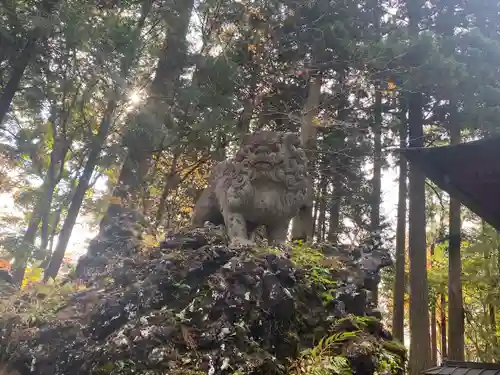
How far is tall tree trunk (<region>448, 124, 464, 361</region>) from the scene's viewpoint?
8.02m

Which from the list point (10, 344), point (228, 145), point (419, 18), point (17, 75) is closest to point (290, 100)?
point (228, 145)

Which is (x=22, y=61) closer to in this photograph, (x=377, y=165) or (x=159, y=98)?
(x=159, y=98)

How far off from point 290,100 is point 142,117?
202 inches

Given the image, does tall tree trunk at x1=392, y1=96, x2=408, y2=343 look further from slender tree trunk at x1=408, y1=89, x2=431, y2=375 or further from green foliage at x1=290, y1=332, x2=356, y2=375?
green foliage at x1=290, y1=332, x2=356, y2=375

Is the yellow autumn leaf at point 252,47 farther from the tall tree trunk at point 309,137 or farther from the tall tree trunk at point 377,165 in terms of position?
the tall tree trunk at point 377,165

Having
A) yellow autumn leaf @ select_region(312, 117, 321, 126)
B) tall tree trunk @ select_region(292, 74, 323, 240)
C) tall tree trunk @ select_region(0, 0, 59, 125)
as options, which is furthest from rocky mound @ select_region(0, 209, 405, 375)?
yellow autumn leaf @ select_region(312, 117, 321, 126)

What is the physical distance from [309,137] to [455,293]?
13.7 feet

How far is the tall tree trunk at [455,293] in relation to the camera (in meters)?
8.02

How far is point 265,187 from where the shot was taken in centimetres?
492

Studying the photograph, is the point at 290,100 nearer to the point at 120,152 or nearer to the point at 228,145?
the point at 228,145

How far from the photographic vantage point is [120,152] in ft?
18.8

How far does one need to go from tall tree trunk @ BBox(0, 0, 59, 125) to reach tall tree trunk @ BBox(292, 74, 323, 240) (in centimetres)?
423

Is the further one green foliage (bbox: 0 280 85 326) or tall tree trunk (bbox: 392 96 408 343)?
tall tree trunk (bbox: 392 96 408 343)

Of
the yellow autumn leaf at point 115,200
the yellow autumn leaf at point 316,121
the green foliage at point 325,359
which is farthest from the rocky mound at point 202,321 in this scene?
the yellow autumn leaf at point 316,121
